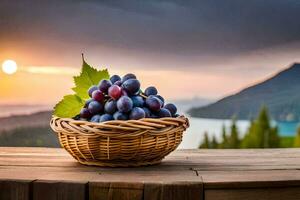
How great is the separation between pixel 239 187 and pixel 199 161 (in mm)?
342

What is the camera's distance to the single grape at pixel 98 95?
1.38 meters

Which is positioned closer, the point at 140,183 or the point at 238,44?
the point at 140,183

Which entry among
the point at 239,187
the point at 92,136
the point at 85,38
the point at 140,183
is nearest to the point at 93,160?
the point at 92,136

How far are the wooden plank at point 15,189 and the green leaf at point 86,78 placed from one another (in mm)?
350

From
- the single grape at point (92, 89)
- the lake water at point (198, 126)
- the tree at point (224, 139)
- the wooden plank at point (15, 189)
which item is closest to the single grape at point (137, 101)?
the single grape at point (92, 89)

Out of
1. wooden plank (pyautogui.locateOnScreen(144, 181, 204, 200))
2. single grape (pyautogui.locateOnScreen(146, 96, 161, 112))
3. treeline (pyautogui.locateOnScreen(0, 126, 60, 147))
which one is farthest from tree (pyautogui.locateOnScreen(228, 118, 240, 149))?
wooden plank (pyautogui.locateOnScreen(144, 181, 204, 200))

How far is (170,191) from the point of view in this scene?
1168 mm

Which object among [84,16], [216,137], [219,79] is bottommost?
[216,137]

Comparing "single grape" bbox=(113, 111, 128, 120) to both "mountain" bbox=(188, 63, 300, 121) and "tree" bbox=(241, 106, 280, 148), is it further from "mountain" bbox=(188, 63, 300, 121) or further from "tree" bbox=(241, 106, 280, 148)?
"tree" bbox=(241, 106, 280, 148)

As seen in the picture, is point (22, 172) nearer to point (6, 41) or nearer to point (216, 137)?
point (6, 41)

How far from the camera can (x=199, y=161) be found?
5.03 feet

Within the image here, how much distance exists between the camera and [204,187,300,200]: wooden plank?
1193 millimetres

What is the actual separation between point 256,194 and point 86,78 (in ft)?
1.85

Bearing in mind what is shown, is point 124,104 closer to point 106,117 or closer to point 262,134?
point 106,117
